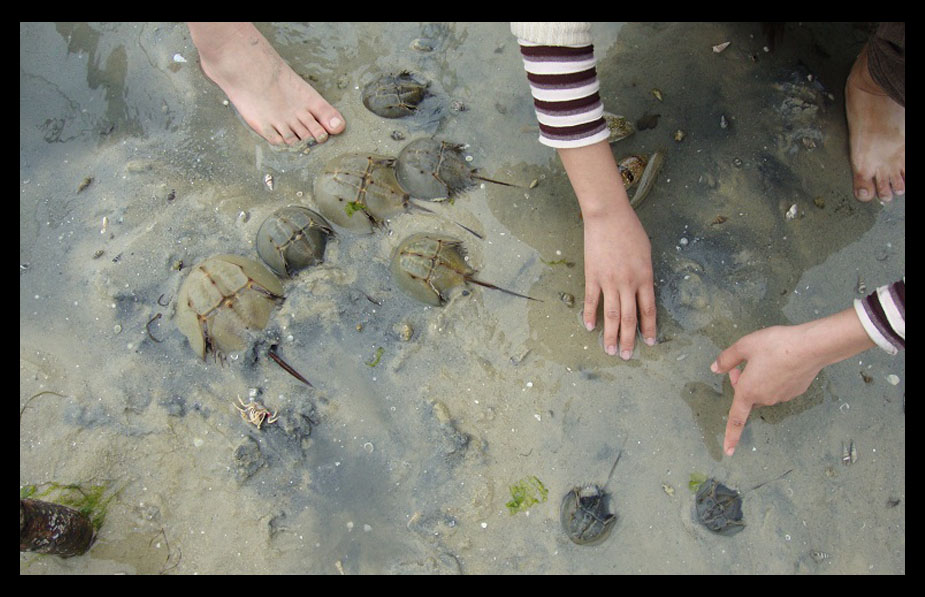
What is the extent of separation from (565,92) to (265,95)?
1379 millimetres

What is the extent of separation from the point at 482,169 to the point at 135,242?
1.44 m

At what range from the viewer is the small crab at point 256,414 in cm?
224

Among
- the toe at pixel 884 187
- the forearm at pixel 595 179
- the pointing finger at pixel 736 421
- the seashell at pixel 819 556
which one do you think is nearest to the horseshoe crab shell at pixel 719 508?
the pointing finger at pixel 736 421

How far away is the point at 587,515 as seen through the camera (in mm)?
2141

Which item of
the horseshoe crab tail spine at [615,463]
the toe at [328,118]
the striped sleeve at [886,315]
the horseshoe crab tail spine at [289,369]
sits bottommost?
the horseshoe crab tail spine at [615,463]

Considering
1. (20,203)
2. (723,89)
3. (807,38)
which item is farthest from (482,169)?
(20,203)

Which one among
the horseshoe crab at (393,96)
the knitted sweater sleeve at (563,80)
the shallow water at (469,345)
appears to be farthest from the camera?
the horseshoe crab at (393,96)

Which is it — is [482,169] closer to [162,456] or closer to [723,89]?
[723,89]

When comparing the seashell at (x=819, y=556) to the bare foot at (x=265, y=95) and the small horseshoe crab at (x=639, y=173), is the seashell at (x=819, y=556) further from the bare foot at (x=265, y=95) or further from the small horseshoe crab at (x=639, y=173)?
the bare foot at (x=265, y=95)

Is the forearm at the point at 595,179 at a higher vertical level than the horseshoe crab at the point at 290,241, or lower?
higher

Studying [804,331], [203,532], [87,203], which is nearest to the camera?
[804,331]

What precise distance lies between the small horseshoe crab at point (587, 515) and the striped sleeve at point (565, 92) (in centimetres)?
121

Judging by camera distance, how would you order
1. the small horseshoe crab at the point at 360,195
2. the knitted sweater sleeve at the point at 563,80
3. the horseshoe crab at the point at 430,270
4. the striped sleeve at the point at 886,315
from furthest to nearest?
the small horseshoe crab at the point at 360,195 < the horseshoe crab at the point at 430,270 < the knitted sweater sleeve at the point at 563,80 < the striped sleeve at the point at 886,315

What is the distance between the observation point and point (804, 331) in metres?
1.94
